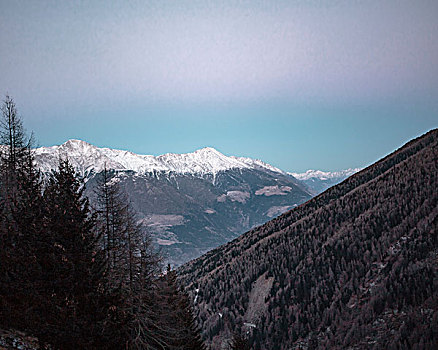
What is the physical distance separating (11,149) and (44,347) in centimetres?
2361

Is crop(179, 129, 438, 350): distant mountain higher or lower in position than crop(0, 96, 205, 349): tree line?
lower

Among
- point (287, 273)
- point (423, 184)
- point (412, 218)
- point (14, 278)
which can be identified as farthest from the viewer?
point (287, 273)

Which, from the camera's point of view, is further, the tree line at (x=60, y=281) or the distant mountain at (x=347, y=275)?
Result: the distant mountain at (x=347, y=275)

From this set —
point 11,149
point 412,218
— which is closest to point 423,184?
point 412,218

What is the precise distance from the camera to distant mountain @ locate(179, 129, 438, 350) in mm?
54566

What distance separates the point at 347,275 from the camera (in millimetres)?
78500

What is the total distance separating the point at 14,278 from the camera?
17656mm

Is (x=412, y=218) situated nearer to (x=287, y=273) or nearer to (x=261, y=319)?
(x=287, y=273)

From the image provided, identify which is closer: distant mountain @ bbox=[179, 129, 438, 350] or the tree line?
the tree line

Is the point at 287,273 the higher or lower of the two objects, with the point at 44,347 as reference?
lower

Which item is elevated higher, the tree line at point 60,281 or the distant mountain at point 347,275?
the tree line at point 60,281

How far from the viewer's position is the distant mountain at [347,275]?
5457 centimetres

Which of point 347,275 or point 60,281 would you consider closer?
point 60,281

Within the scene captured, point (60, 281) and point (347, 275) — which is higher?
point (60, 281)
